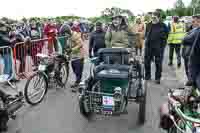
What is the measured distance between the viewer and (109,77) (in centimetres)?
582

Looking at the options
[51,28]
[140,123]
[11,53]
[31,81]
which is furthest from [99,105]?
[51,28]

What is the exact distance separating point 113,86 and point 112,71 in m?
0.30

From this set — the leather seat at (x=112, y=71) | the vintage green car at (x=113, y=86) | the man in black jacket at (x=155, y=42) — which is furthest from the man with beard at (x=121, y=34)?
the man in black jacket at (x=155, y=42)

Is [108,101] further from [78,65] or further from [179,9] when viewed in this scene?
[179,9]

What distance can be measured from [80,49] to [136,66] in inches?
113

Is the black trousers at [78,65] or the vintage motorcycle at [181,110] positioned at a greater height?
the vintage motorcycle at [181,110]

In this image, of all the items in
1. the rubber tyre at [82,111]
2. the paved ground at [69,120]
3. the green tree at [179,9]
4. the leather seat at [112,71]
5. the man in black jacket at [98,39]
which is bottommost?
the paved ground at [69,120]

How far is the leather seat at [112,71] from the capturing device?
5.81 m

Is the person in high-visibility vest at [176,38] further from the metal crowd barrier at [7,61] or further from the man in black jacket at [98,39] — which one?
the metal crowd barrier at [7,61]

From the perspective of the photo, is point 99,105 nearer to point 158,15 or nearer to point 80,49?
point 80,49

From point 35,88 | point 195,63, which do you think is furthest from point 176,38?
point 195,63

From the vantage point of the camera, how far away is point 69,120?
248 inches

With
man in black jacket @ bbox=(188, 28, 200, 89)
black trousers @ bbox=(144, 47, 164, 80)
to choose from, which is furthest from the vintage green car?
black trousers @ bbox=(144, 47, 164, 80)

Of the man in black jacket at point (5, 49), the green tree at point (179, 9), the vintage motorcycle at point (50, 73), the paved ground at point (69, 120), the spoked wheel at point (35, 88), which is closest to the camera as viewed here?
the paved ground at point (69, 120)
